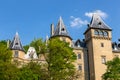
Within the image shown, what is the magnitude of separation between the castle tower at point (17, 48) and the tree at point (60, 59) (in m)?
8.38

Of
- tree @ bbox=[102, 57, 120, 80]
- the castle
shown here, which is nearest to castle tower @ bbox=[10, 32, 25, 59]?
the castle

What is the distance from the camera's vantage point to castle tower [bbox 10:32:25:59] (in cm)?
6894

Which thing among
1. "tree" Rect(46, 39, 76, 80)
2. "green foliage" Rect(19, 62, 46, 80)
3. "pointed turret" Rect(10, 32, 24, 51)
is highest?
"pointed turret" Rect(10, 32, 24, 51)

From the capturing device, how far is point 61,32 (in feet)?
248

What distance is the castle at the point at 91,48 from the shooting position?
71.4 m

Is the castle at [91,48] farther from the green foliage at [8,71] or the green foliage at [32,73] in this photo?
the green foliage at [8,71]

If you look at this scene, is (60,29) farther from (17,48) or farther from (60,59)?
(60,59)

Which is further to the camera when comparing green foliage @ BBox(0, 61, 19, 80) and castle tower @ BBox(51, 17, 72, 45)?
castle tower @ BBox(51, 17, 72, 45)

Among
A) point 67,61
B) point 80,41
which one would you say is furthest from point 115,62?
point 80,41

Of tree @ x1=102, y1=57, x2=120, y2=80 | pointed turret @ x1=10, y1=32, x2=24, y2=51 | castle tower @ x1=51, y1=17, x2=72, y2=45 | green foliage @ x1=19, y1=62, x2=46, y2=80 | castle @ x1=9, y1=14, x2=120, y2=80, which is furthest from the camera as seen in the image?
castle tower @ x1=51, y1=17, x2=72, y2=45

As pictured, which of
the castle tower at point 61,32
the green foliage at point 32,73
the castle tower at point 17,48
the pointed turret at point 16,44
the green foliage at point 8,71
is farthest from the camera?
the castle tower at point 61,32

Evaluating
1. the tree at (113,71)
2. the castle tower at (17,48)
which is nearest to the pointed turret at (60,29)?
the castle tower at (17,48)

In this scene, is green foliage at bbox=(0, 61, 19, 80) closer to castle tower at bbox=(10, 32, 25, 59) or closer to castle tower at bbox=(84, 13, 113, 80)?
castle tower at bbox=(10, 32, 25, 59)

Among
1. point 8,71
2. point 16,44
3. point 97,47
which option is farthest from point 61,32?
point 8,71
